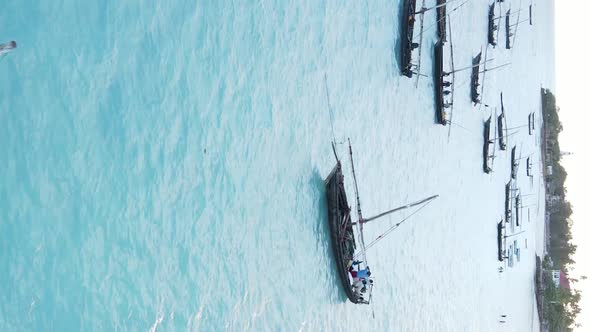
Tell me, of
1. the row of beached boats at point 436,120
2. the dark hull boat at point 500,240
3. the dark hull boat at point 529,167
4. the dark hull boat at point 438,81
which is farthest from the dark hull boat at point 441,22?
the dark hull boat at point 529,167

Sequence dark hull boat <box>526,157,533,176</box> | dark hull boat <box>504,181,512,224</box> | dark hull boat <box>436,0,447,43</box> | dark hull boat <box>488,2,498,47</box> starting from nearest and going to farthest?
dark hull boat <box>436,0,447,43</box> < dark hull boat <box>488,2,498,47</box> < dark hull boat <box>504,181,512,224</box> < dark hull boat <box>526,157,533,176</box>

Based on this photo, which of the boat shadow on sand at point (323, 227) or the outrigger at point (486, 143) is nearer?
the boat shadow on sand at point (323, 227)

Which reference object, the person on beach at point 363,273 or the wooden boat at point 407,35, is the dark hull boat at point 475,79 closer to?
the wooden boat at point 407,35

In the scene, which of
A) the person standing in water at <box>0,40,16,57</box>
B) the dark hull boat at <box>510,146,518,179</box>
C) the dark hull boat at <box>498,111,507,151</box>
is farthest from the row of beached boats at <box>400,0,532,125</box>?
the person standing in water at <box>0,40,16,57</box>

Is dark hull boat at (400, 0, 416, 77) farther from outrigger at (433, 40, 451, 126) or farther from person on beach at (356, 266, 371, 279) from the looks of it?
person on beach at (356, 266, 371, 279)

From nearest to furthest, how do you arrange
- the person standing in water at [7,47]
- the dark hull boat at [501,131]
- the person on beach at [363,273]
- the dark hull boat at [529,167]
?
1. the person standing in water at [7,47]
2. the person on beach at [363,273]
3. the dark hull boat at [501,131]
4. the dark hull boat at [529,167]

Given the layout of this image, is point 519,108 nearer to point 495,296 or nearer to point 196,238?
point 495,296
